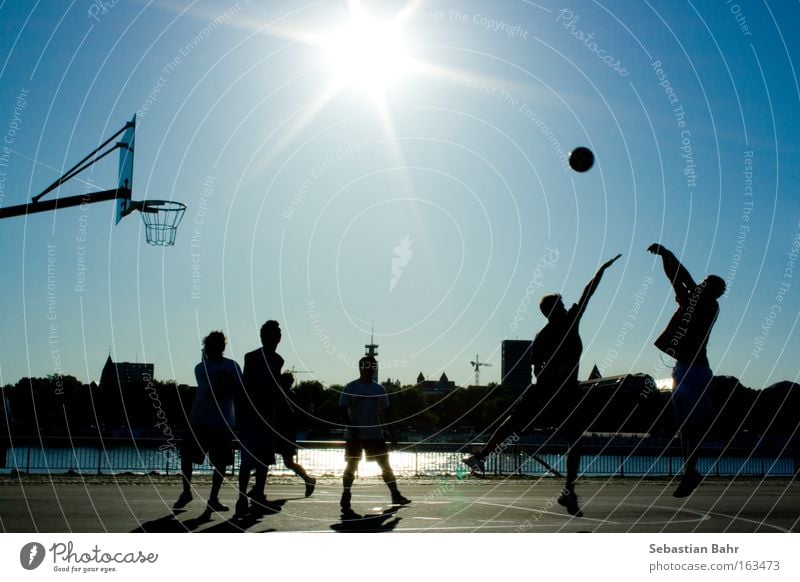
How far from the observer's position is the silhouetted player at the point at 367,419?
1348 centimetres

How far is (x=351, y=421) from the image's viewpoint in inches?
538

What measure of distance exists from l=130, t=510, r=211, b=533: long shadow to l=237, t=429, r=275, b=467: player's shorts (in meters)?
0.91

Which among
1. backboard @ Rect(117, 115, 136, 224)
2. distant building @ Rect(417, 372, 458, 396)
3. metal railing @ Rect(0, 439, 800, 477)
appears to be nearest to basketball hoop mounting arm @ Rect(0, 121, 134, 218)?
backboard @ Rect(117, 115, 136, 224)

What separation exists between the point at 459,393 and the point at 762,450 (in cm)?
8885

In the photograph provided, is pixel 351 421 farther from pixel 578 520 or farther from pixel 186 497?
pixel 578 520

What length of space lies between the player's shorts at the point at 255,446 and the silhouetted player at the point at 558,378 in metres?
3.17

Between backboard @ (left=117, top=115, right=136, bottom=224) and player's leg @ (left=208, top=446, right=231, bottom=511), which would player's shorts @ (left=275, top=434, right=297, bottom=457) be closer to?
player's leg @ (left=208, top=446, right=231, bottom=511)

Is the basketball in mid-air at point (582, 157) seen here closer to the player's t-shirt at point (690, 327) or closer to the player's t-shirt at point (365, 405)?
the player's t-shirt at point (690, 327)

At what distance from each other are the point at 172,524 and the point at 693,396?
6108 mm

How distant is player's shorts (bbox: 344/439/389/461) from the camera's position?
531 inches

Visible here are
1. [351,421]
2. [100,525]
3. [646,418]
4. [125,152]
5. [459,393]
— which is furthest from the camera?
[459,393]

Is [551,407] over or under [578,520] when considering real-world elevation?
over
